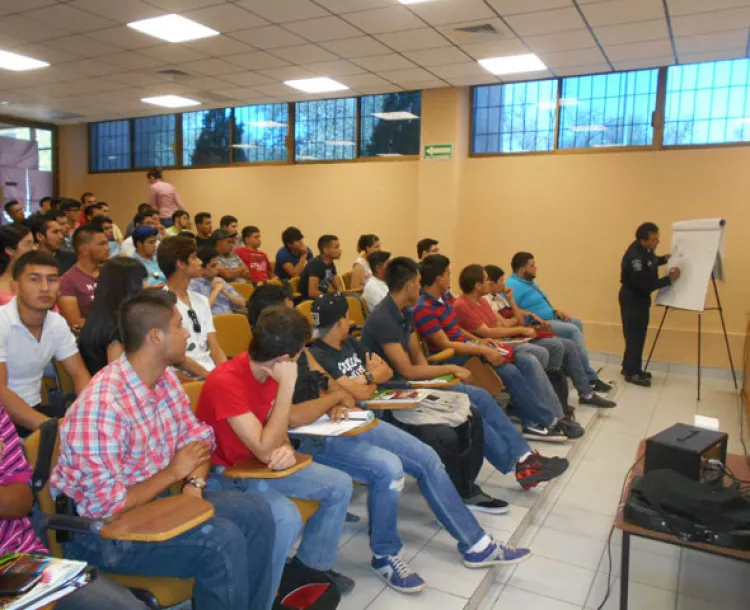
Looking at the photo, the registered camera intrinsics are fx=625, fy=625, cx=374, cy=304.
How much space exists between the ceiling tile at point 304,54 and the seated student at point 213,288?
2142 mm

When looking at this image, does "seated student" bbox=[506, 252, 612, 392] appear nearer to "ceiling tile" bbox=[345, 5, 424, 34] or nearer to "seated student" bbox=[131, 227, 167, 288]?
"ceiling tile" bbox=[345, 5, 424, 34]

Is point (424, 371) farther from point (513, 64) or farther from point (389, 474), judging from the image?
point (513, 64)

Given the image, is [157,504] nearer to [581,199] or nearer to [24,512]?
[24,512]

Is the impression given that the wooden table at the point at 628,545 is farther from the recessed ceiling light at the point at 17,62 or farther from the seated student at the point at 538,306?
the recessed ceiling light at the point at 17,62

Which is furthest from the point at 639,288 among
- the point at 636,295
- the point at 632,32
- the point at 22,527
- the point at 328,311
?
the point at 22,527

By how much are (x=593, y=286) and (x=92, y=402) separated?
6037 mm

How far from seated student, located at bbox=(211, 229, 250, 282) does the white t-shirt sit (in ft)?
Result: 10.0

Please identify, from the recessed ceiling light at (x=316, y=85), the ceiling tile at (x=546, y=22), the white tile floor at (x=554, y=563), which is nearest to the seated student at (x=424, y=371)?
the white tile floor at (x=554, y=563)

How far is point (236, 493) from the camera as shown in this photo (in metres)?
1.95

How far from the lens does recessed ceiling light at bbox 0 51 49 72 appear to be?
604cm

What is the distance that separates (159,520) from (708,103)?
255 inches

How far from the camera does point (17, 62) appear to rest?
6266 mm

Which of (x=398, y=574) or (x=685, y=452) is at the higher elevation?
(x=685, y=452)

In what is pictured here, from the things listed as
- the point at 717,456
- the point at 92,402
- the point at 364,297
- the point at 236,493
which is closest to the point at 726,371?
the point at 364,297
